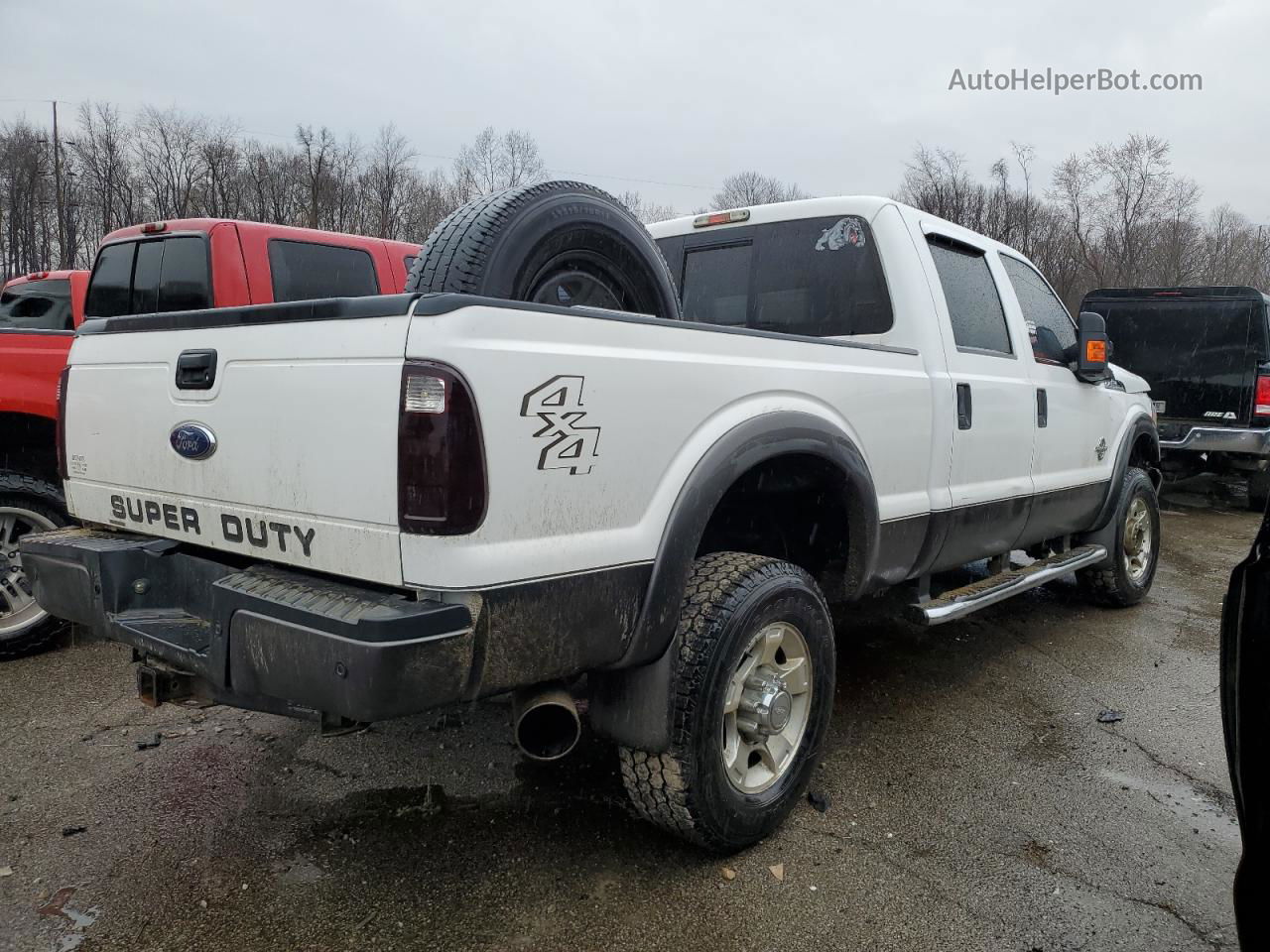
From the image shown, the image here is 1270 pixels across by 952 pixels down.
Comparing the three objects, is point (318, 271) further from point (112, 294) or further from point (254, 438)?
point (254, 438)

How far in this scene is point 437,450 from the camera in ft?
6.19

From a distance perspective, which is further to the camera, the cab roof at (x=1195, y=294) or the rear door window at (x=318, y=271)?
the cab roof at (x=1195, y=294)

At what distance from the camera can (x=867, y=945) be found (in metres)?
2.31

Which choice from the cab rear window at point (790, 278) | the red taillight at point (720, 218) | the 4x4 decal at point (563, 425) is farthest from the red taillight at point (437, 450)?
the red taillight at point (720, 218)

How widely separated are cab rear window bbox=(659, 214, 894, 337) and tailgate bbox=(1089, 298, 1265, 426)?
8.21m

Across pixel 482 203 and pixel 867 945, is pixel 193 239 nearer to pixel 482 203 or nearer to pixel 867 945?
pixel 482 203

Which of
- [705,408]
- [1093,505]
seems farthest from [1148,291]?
[705,408]

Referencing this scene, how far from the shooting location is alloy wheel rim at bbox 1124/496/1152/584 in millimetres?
5539

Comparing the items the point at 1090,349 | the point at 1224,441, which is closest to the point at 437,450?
the point at 1090,349

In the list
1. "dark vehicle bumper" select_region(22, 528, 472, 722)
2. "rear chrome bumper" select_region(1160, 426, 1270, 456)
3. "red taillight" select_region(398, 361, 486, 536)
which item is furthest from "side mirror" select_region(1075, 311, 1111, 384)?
"rear chrome bumper" select_region(1160, 426, 1270, 456)

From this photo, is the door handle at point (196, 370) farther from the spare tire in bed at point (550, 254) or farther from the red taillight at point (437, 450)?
the red taillight at point (437, 450)

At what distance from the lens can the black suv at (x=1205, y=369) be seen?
31.2 ft

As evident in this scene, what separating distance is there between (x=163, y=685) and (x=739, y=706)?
5.60 ft

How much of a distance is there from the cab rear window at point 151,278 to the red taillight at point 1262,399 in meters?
10.2
